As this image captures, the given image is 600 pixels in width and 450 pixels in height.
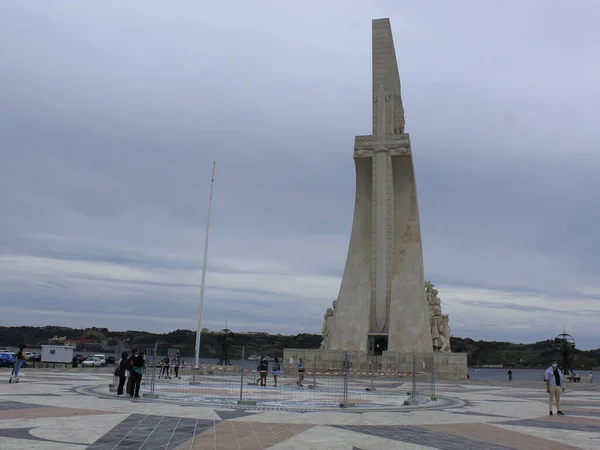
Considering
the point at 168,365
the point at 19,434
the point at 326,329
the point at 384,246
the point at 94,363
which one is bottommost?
the point at 94,363

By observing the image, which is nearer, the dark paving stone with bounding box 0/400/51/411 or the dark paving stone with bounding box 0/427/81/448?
the dark paving stone with bounding box 0/427/81/448

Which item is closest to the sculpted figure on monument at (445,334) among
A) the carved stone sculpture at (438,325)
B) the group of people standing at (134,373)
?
the carved stone sculpture at (438,325)

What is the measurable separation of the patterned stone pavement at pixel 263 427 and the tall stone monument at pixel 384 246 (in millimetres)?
18411

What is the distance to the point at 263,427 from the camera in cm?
762

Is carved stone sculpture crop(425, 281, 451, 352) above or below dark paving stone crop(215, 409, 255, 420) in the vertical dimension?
above

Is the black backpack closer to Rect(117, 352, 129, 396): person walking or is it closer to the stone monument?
Rect(117, 352, 129, 396): person walking

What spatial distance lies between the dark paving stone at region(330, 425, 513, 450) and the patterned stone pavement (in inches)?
0.5

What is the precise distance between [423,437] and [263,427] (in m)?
2.08

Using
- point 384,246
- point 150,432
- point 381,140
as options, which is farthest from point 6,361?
point 150,432

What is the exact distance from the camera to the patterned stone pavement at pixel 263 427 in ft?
20.8

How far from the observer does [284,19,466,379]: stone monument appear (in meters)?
29.5

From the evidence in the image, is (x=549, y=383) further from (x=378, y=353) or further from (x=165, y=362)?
(x=378, y=353)

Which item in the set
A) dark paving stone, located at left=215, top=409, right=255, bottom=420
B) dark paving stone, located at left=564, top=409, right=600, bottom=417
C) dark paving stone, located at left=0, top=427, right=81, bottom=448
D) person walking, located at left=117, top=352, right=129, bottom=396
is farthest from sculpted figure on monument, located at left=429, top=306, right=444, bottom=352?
dark paving stone, located at left=0, top=427, right=81, bottom=448

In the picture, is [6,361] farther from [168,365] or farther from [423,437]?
[423,437]
